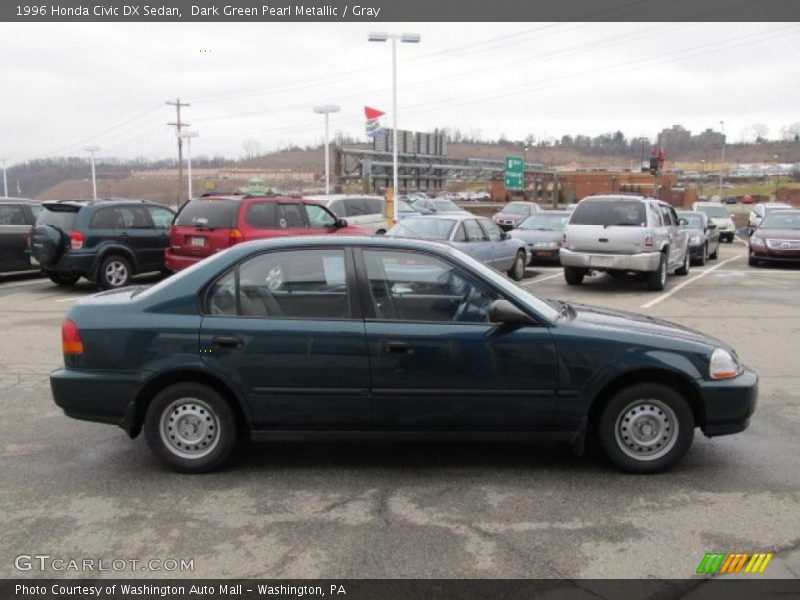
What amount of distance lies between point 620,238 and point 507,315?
1021 cm

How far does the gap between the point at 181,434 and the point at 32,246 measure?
421 inches

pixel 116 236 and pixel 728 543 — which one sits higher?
pixel 116 236

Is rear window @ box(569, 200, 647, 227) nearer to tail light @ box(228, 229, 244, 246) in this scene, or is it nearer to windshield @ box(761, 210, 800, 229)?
tail light @ box(228, 229, 244, 246)

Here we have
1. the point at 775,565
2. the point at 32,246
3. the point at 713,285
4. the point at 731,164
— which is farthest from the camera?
the point at 731,164

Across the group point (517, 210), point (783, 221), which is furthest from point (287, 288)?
point (517, 210)

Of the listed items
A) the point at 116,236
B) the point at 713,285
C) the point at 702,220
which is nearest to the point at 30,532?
the point at 116,236

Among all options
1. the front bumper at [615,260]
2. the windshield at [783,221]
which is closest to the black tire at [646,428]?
the front bumper at [615,260]

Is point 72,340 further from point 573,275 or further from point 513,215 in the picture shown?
point 513,215

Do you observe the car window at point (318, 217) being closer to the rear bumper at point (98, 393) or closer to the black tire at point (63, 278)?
the black tire at point (63, 278)

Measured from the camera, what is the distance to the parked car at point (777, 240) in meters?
18.5

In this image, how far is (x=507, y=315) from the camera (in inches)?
179

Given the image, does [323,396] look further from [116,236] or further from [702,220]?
[702,220]

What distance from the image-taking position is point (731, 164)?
152 metres

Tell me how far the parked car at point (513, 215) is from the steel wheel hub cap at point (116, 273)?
52.2 ft
